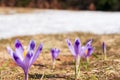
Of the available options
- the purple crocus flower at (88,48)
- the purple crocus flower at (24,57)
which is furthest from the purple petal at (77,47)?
the purple crocus flower at (24,57)

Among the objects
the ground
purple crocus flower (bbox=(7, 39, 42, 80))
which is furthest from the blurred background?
purple crocus flower (bbox=(7, 39, 42, 80))

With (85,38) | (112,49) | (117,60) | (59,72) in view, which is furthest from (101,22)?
(59,72)

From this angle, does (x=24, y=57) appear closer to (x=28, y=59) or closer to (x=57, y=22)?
(x=28, y=59)

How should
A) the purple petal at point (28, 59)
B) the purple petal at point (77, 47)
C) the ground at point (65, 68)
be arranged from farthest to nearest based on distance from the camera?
1. the ground at point (65, 68)
2. the purple petal at point (77, 47)
3. the purple petal at point (28, 59)

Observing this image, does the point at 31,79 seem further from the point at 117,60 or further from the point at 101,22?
the point at 101,22

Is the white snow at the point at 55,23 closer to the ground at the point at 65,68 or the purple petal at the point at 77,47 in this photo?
the ground at the point at 65,68

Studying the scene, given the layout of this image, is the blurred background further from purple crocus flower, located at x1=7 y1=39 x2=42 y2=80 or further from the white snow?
purple crocus flower, located at x1=7 y1=39 x2=42 y2=80

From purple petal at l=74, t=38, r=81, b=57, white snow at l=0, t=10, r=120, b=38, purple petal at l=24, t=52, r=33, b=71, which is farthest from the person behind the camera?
white snow at l=0, t=10, r=120, b=38

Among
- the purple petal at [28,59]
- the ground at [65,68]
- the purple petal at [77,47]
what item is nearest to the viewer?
the purple petal at [28,59]

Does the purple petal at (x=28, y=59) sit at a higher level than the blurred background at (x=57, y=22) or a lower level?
higher
